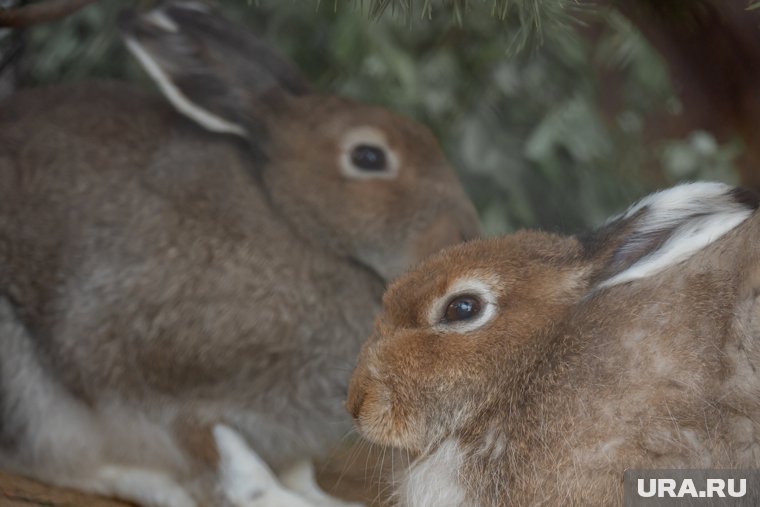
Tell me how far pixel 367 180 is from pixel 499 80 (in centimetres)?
23

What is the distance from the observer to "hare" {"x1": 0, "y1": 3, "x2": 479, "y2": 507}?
1.37 metres

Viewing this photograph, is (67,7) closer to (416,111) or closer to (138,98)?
(138,98)

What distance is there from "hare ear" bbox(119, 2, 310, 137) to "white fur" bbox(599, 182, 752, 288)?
21.6 inches

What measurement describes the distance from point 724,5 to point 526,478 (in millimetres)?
600

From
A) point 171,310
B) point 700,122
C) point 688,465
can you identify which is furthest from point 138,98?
point 688,465

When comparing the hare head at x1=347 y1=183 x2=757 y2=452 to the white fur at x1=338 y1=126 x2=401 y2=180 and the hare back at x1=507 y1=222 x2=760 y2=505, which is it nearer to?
the hare back at x1=507 y1=222 x2=760 y2=505

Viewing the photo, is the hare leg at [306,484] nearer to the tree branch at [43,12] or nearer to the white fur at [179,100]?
the white fur at [179,100]

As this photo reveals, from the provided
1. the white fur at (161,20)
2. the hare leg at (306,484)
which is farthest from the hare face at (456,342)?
the white fur at (161,20)

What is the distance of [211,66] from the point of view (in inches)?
54.2

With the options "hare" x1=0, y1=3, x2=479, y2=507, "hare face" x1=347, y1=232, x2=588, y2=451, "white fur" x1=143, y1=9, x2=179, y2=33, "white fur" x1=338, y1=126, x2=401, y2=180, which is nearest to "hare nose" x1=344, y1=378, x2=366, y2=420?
"hare face" x1=347, y1=232, x2=588, y2=451

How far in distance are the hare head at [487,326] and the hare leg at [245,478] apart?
0.28 meters

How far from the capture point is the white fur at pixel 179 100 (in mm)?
1367

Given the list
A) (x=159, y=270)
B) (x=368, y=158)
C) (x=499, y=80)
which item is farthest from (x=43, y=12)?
(x=499, y=80)

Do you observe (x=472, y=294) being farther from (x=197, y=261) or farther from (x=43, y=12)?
(x=43, y=12)
